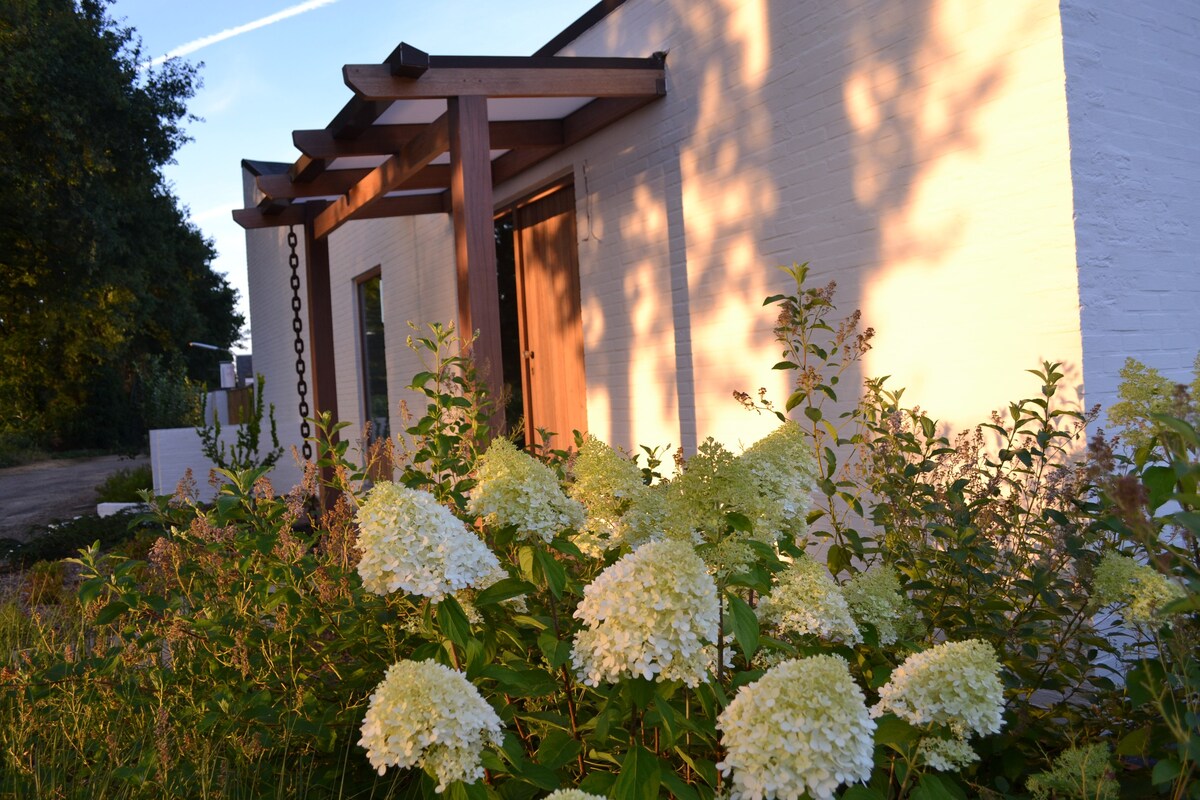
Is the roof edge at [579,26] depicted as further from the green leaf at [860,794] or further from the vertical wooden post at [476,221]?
the green leaf at [860,794]

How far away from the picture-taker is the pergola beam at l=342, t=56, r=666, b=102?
195 inches

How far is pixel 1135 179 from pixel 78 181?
14617mm

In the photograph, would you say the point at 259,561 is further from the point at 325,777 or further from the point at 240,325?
the point at 240,325

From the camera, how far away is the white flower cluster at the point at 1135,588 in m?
1.97

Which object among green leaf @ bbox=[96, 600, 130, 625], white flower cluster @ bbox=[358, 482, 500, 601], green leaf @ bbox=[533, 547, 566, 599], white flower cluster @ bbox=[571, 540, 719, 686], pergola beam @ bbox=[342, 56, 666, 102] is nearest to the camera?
white flower cluster @ bbox=[571, 540, 719, 686]

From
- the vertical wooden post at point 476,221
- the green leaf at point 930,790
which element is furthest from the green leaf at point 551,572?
the vertical wooden post at point 476,221

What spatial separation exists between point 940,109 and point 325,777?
3.32 metres

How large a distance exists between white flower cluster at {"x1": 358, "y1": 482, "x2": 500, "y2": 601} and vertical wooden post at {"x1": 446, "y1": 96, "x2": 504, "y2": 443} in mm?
3455

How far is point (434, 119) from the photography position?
6512 millimetres

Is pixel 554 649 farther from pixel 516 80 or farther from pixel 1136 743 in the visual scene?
pixel 516 80

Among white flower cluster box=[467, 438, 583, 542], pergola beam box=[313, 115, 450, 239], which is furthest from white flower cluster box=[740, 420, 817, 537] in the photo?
pergola beam box=[313, 115, 450, 239]

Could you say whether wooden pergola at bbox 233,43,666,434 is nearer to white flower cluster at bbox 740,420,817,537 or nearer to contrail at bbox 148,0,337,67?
white flower cluster at bbox 740,420,817,537

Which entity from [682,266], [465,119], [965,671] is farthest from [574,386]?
[965,671]

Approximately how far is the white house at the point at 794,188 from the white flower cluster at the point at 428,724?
2725mm
